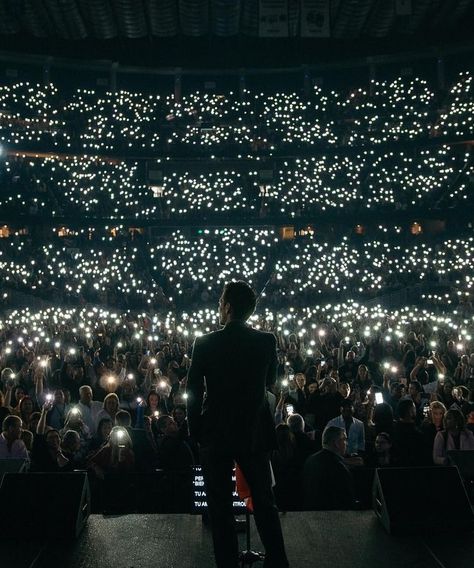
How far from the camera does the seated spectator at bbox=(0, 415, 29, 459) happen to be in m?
8.10

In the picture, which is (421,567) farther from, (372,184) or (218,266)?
(372,184)

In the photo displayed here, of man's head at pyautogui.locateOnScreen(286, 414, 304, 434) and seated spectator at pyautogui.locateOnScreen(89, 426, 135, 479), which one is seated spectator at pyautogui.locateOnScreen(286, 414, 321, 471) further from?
seated spectator at pyautogui.locateOnScreen(89, 426, 135, 479)

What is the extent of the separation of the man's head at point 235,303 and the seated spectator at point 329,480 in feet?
8.81

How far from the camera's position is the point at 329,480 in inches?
248

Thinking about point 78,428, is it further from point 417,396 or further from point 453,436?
point 417,396

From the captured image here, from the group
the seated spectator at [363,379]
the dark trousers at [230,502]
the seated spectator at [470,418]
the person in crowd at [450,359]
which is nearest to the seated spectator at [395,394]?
the seated spectator at [363,379]

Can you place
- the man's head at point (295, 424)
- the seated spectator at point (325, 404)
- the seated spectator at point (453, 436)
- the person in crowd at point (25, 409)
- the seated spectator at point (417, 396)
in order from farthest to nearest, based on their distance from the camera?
the seated spectator at point (417, 396)
the seated spectator at point (325, 404)
the person in crowd at point (25, 409)
the man's head at point (295, 424)
the seated spectator at point (453, 436)

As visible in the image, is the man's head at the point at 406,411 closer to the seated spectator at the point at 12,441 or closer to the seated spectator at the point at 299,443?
the seated spectator at the point at 299,443

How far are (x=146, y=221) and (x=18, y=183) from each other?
6879 millimetres

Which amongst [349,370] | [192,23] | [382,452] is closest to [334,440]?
[382,452]

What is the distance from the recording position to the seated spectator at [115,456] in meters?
7.56

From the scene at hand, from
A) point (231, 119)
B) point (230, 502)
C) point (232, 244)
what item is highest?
point (231, 119)

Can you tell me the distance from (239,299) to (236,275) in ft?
92.6

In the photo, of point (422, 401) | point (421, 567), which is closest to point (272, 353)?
point (421, 567)
